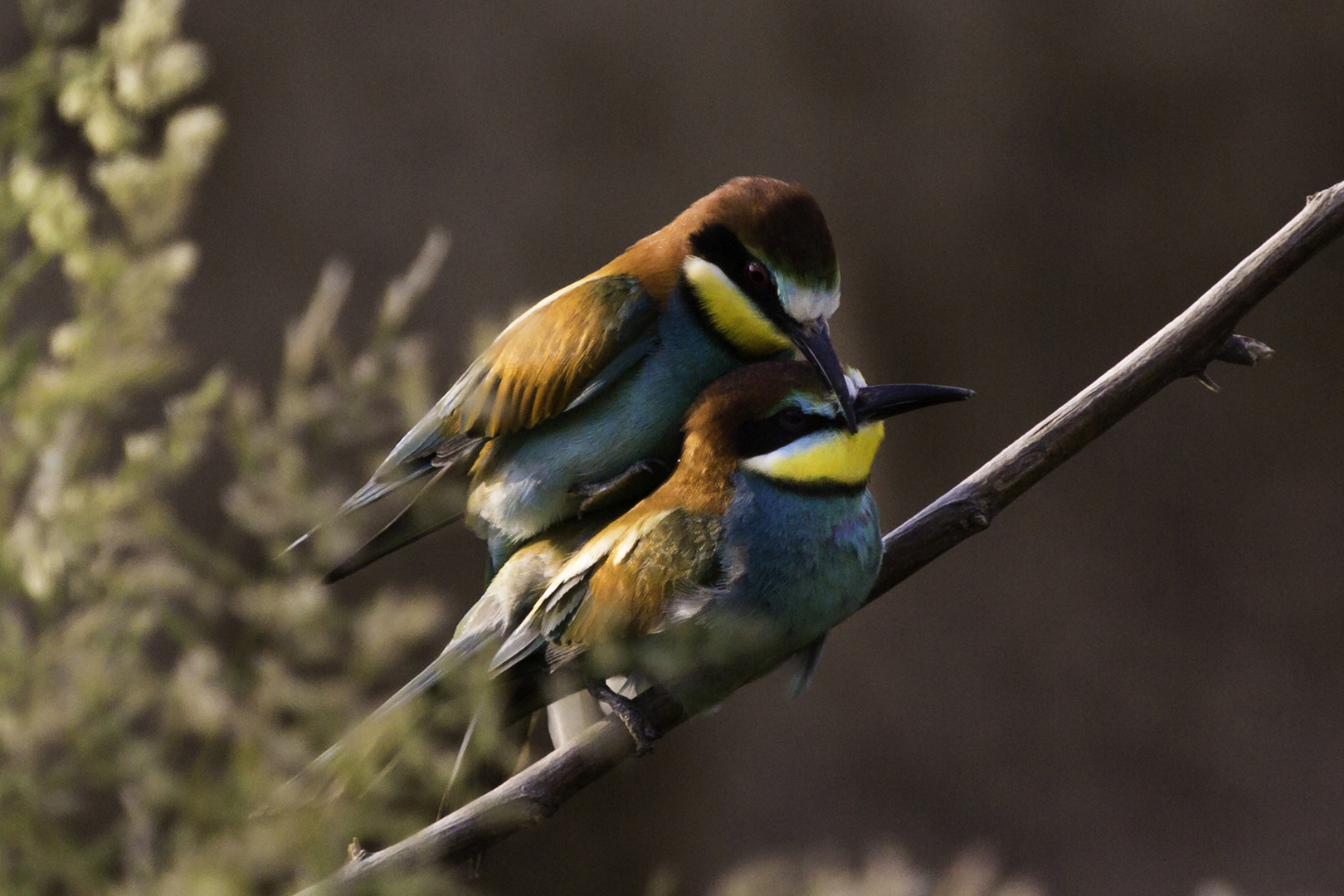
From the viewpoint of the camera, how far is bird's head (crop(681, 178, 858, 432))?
0.77 metres

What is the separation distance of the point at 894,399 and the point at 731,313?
12 cm

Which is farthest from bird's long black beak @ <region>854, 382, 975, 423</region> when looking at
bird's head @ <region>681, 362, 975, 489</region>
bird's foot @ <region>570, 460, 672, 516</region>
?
bird's foot @ <region>570, 460, 672, 516</region>

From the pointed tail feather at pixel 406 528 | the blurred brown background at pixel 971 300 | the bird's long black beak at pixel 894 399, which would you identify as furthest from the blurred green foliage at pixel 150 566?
the blurred brown background at pixel 971 300

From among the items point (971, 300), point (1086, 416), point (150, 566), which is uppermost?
point (150, 566)

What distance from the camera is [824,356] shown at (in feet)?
2.54

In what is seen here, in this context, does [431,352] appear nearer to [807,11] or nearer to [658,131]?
[658,131]

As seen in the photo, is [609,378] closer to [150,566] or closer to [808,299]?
[808,299]

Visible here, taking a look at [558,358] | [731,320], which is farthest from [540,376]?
[731,320]

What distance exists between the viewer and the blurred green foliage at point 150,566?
477mm

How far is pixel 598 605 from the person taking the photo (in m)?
0.83

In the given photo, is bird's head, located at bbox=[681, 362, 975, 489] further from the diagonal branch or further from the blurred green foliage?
the blurred green foliage

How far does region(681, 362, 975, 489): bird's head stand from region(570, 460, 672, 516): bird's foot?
0.03 metres

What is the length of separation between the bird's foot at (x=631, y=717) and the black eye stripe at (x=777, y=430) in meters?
0.17

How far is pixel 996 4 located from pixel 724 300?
1.85 m
